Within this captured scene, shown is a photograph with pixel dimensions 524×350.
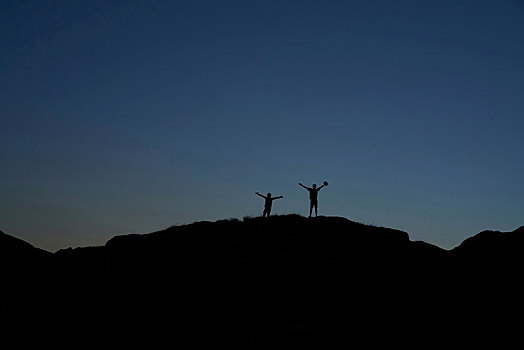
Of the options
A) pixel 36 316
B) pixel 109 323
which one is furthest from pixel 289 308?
pixel 36 316

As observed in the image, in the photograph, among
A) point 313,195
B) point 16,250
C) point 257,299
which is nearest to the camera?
point 16,250

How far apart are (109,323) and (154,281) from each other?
11.6 feet

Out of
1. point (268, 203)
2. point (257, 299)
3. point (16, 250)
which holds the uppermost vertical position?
point (268, 203)

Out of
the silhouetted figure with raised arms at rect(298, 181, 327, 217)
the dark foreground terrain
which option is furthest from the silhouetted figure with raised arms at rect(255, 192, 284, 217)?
the dark foreground terrain

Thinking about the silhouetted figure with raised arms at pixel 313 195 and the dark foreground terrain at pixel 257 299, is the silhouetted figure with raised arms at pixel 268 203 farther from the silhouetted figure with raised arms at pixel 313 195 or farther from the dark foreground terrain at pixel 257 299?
the dark foreground terrain at pixel 257 299

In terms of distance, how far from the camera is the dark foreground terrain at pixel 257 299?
13945 mm

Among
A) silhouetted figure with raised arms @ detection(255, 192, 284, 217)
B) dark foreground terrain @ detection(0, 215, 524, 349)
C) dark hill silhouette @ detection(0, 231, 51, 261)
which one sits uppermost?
silhouetted figure with raised arms @ detection(255, 192, 284, 217)

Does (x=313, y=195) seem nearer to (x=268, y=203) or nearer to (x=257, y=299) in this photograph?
(x=268, y=203)

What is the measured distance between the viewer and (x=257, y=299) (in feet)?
63.4

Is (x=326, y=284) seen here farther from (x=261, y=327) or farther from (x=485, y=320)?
(x=485, y=320)

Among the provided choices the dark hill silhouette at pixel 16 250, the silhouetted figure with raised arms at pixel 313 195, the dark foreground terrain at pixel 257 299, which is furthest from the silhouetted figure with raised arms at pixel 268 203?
the dark hill silhouette at pixel 16 250

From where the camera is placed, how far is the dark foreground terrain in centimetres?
1395

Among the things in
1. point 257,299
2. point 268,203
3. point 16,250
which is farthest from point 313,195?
point 16,250

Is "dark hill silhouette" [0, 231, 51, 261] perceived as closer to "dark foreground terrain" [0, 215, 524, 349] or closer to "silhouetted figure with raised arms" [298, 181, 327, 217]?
"dark foreground terrain" [0, 215, 524, 349]
